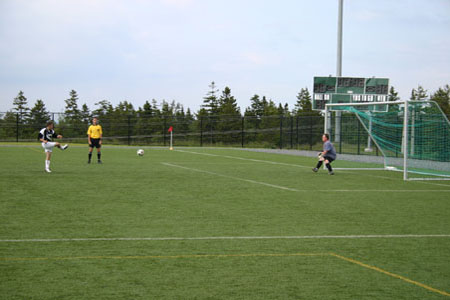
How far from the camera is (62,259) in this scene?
6.11 m

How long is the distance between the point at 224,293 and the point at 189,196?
7.25 m

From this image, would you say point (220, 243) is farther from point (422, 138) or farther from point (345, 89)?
point (345, 89)

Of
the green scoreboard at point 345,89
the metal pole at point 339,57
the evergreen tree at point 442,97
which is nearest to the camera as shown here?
the metal pole at point 339,57

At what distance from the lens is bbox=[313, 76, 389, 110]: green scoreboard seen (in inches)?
1204

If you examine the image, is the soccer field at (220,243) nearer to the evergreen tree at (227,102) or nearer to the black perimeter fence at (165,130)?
the black perimeter fence at (165,130)

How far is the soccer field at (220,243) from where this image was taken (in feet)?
16.9

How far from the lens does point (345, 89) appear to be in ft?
100

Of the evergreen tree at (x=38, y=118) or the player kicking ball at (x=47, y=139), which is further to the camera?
the evergreen tree at (x=38, y=118)

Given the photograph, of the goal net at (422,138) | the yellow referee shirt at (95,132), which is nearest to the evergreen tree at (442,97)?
the goal net at (422,138)

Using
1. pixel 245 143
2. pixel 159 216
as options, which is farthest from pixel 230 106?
pixel 159 216

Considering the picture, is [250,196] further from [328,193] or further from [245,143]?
[245,143]

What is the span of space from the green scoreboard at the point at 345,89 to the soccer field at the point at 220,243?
17437mm

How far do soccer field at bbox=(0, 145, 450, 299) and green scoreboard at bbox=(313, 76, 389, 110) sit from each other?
17437mm

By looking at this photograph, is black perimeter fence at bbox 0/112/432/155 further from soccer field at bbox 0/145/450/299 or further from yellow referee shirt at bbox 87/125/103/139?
soccer field at bbox 0/145/450/299
